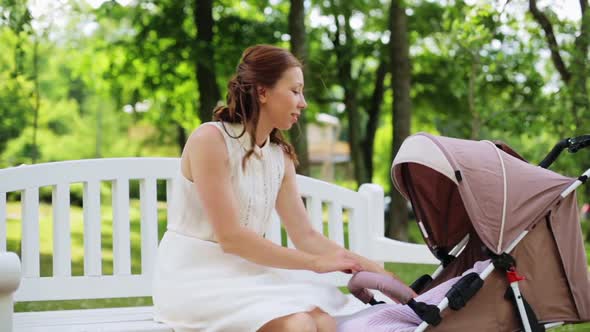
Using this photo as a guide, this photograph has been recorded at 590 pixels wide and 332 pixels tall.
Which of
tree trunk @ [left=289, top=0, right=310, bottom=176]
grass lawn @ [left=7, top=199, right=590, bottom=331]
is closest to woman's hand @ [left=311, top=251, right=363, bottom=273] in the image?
grass lawn @ [left=7, top=199, right=590, bottom=331]

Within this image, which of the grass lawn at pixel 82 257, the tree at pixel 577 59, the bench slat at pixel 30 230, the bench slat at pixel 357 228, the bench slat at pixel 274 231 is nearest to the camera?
the bench slat at pixel 30 230

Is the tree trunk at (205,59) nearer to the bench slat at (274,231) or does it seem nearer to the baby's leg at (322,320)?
the bench slat at (274,231)

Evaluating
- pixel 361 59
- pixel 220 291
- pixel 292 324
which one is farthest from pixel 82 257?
pixel 292 324

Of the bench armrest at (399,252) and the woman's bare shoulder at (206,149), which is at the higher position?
the woman's bare shoulder at (206,149)

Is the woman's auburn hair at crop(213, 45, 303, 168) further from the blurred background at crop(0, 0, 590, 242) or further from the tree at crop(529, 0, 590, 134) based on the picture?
the tree at crop(529, 0, 590, 134)

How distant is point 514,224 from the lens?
326cm

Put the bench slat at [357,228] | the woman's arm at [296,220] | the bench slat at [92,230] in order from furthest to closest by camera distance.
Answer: the bench slat at [357,228]
the bench slat at [92,230]
the woman's arm at [296,220]

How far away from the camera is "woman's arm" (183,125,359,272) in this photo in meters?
3.20

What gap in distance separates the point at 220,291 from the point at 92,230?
128 centimetres

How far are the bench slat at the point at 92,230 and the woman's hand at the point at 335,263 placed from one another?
4.48ft

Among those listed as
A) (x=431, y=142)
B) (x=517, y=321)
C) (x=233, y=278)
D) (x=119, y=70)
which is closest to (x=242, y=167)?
(x=233, y=278)

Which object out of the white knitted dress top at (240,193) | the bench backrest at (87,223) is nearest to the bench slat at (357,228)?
the bench backrest at (87,223)

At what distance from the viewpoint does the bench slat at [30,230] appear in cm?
416

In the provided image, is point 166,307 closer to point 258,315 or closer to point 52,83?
point 258,315
